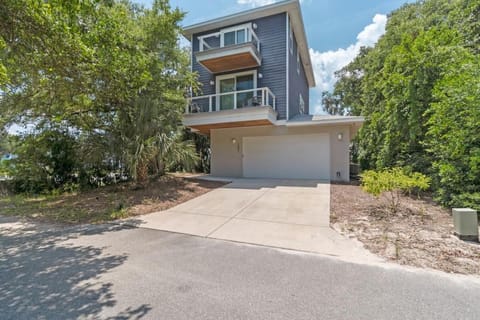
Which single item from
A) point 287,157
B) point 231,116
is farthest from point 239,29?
point 287,157

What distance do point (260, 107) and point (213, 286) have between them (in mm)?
7932

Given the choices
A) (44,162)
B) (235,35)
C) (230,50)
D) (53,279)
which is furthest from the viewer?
(235,35)

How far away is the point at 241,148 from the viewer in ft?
39.7

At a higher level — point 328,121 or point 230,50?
point 230,50

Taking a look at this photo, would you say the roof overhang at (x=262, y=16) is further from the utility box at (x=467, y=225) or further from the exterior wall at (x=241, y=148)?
the utility box at (x=467, y=225)

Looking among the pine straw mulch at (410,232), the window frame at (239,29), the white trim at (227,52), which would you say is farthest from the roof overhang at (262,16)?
the pine straw mulch at (410,232)

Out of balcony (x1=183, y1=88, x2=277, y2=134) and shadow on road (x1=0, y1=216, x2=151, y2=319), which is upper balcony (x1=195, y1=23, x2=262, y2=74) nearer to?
balcony (x1=183, y1=88, x2=277, y2=134)

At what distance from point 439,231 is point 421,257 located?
1.43m

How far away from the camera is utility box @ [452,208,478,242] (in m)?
3.67

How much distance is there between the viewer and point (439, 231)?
162 inches

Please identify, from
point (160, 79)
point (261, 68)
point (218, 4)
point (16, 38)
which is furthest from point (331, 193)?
point (218, 4)

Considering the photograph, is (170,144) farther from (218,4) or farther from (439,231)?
(218,4)

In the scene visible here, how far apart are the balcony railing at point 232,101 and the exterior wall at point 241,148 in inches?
58.1

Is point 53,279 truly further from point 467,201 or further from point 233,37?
point 233,37
